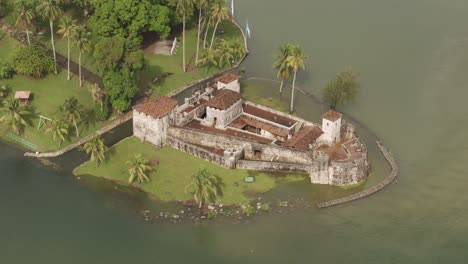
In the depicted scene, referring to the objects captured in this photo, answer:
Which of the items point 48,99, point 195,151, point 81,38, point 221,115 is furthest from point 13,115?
point 221,115

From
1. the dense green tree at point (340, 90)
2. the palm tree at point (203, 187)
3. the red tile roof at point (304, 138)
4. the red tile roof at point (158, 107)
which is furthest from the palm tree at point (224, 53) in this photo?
the palm tree at point (203, 187)

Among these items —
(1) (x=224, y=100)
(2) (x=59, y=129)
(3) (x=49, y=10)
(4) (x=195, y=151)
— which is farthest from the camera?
(3) (x=49, y=10)

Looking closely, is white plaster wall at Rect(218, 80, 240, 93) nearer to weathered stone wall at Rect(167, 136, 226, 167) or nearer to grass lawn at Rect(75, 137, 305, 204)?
weathered stone wall at Rect(167, 136, 226, 167)

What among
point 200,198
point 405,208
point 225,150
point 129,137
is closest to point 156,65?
point 129,137

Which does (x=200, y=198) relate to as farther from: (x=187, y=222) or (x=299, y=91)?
(x=299, y=91)

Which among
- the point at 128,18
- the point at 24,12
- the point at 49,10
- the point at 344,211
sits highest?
the point at 49,10

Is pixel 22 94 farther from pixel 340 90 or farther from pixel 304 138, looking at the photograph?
pixel 340 90

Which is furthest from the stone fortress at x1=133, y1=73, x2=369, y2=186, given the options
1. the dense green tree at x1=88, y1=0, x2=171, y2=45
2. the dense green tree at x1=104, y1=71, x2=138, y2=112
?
the dense green tree at x1=88, y1=0, x2=171, y2=45
